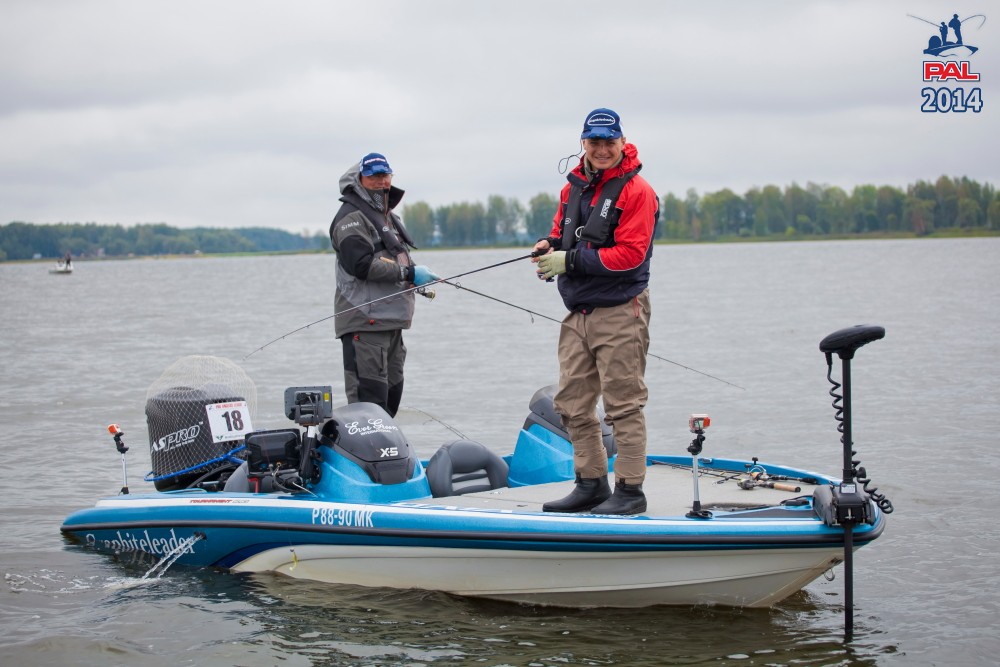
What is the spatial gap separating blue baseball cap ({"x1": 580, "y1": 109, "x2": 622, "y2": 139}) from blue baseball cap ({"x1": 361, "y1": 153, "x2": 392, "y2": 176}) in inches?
87.8

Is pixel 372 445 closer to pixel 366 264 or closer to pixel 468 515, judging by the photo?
pixel 468 515

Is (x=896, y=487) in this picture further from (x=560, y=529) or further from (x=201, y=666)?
(x=201, y=666)

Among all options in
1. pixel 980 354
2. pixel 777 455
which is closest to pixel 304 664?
pixel 777 455

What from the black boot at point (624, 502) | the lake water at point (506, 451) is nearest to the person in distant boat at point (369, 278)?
the lake water at point (506, 451)

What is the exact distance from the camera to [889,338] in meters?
20.6

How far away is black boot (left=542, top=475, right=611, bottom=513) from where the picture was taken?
6.09 meters

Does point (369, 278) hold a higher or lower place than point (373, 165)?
lower

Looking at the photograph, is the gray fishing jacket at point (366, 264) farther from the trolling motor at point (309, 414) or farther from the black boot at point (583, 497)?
the black boot at point (583, 497)

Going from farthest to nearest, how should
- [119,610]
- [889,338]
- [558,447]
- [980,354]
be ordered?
[889,338] → [980,354] → [558,447] → [119,610]

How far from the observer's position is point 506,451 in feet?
37.2

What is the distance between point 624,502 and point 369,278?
2.54 m

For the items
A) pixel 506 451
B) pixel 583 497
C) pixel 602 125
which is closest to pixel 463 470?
pixel 583 497

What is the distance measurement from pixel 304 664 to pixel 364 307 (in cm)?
255

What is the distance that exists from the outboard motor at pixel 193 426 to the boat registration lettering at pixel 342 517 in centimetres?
124
